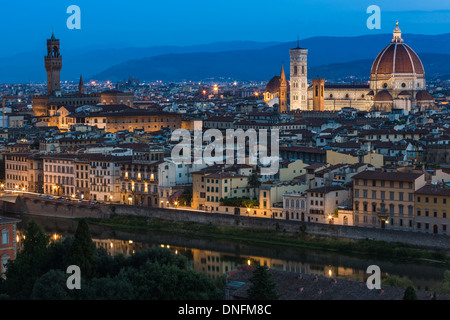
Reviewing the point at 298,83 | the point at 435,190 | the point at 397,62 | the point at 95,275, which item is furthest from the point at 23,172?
the point at 397,62

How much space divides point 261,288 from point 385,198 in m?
12.4

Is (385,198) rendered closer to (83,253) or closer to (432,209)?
(432,209)

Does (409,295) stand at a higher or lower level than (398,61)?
lower

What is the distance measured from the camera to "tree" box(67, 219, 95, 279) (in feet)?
71.2

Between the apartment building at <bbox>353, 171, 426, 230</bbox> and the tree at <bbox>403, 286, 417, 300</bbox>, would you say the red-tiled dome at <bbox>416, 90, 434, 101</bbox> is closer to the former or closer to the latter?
the apartment building at <bbox>353, 171, 426, 230</bbox>

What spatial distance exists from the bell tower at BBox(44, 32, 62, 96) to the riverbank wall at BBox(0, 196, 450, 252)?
133ft

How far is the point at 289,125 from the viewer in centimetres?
5759

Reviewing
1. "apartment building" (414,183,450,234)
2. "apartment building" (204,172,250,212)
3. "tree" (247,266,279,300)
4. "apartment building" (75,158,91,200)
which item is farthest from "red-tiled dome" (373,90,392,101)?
"tree" (247,266,279,300)

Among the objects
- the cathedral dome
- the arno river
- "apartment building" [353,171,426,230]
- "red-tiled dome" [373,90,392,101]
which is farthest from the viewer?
the cathedral dome

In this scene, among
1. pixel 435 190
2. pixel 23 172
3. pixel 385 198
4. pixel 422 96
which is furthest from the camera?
pixel 422 96

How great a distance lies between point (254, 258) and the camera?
29.2 meters

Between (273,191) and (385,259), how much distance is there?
5370 mm
